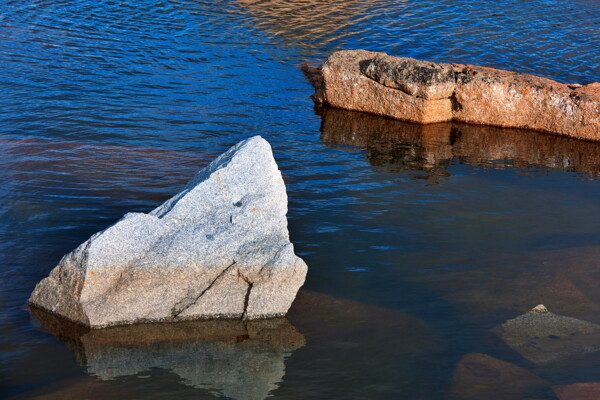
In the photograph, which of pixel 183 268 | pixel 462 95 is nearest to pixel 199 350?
pixel 183 268

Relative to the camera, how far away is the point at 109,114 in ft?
35.9

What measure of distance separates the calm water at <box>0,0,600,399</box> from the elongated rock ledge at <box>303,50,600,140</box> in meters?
0.30

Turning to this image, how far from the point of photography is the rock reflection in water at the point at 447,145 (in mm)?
9984

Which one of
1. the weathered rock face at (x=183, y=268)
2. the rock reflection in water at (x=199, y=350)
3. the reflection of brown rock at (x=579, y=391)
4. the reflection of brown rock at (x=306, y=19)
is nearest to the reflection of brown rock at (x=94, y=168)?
the weathered rock face at (x=183, y=268)

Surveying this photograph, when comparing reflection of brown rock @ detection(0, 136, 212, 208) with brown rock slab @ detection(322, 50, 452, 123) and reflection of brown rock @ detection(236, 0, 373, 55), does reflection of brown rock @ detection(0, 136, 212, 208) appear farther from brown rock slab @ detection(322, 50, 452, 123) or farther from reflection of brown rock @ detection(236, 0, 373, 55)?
reflection of brown rock @ detection(236, 0, 373, 55)

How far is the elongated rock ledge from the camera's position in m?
10.8

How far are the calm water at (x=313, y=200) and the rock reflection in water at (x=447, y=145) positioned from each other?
0.04m

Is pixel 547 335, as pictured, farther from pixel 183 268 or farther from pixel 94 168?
pixel 94 168

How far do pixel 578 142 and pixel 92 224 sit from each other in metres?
6.99

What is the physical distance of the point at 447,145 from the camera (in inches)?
419

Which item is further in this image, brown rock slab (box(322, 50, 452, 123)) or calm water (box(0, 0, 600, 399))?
brown rock slab (box(322, 50, 452, 123))

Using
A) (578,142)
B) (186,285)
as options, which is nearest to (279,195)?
(186,285)

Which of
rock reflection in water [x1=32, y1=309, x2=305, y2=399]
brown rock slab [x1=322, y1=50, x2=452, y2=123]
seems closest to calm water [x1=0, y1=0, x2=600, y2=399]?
rock reflection in water [x1=32, y1=309, x2=305, y2=399]

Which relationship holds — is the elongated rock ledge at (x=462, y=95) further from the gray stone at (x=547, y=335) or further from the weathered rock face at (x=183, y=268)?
the weathered rock face at (x=183, y=268)
